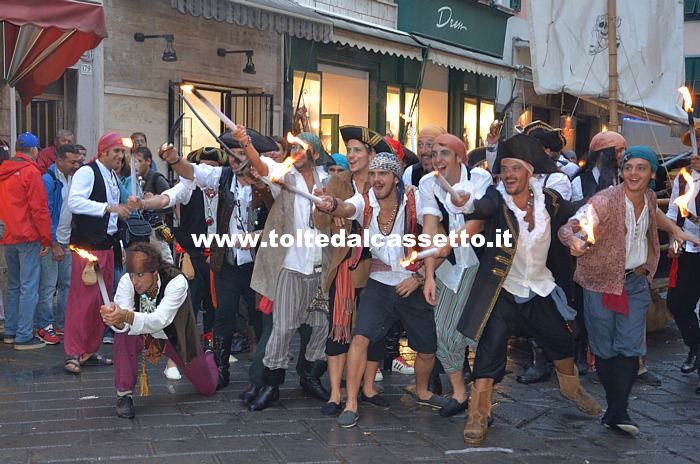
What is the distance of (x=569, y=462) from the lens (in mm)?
5332

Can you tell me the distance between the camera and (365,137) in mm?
6312

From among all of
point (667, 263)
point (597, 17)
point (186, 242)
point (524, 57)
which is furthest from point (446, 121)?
point (186, 242)

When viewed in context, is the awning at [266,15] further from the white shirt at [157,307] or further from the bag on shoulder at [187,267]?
the white shirt at [157,307]

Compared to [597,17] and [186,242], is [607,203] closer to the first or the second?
[186,242]

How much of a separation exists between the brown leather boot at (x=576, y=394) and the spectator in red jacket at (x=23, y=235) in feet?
15.4

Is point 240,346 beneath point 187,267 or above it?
beneath

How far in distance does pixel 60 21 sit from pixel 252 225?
11.3ft

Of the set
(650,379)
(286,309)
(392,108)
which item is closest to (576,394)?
(650,379)

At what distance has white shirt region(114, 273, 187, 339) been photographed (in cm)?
596

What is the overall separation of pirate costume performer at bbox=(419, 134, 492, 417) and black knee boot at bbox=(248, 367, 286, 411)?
3.60 ft

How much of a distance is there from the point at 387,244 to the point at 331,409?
115 centimetres

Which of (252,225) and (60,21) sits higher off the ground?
(60,21)

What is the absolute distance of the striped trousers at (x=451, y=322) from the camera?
6328 mm

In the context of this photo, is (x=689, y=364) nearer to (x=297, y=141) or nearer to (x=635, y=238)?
(x=635, y=238)
